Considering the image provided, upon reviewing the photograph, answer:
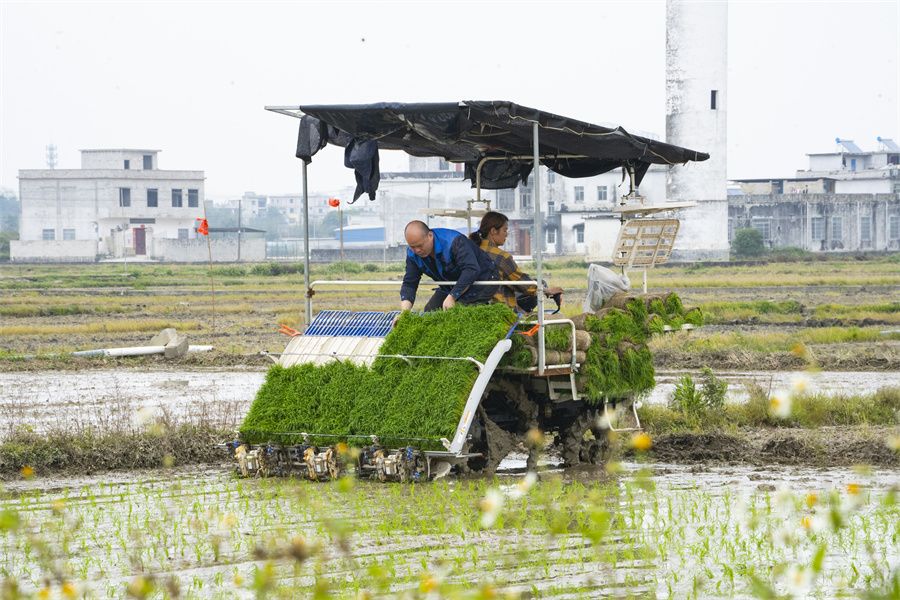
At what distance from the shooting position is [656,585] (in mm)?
7539

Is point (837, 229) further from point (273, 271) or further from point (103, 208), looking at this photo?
point (103, 208)

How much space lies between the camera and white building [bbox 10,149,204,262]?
96.9 meters

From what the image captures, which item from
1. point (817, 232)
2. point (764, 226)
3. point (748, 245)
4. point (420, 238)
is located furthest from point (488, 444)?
point (764, 226)

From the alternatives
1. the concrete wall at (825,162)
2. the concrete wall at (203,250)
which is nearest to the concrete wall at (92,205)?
the concrete wall at (203,250)

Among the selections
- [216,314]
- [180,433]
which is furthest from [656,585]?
[216,314]

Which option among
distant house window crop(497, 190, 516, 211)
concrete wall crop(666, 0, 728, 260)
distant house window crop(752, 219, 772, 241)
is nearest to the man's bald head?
concrete wall crop(666, 0, 728, 260)

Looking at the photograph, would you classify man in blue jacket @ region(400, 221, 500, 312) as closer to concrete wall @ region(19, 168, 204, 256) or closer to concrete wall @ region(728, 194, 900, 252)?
concrete wall @ region(728, 194, 900, 252)

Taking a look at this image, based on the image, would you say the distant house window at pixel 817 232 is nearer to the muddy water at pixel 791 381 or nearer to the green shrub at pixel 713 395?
the muddy water at pixel 791 381

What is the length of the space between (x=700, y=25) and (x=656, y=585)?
5496 centimetres

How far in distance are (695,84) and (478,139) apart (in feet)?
163

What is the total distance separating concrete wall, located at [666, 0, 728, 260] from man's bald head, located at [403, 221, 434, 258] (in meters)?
49.3

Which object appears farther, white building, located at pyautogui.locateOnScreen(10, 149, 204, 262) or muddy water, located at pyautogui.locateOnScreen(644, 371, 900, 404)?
white building, located at pyautogui.locateOnScreen(10, 149, 204, 262)

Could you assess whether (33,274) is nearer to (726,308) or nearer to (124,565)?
(726,308)

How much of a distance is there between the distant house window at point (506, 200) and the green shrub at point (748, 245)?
14606 mm
